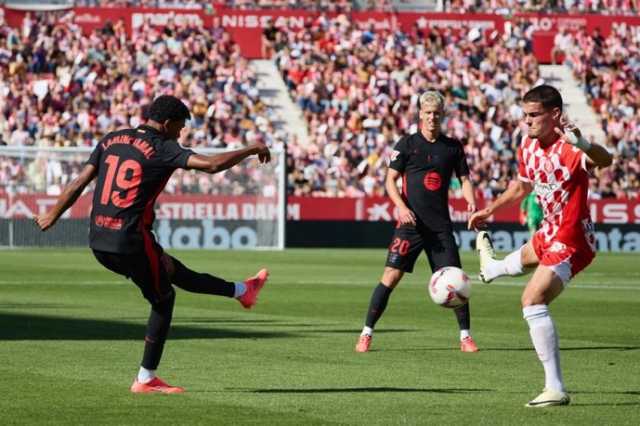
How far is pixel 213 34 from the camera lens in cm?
5222

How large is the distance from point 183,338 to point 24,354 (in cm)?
244

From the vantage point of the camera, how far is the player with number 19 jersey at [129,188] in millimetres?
11047

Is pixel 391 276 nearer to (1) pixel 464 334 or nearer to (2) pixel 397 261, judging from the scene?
(2) pixel 397 261

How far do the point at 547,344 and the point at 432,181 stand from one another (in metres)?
5.28

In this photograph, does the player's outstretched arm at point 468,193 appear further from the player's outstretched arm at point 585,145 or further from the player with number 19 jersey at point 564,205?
the player's outstretched arm at point 585,145

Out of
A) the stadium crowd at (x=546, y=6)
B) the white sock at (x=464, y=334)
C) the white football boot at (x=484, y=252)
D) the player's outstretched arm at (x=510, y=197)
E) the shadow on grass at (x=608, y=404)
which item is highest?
the stadium crowd at (x=546, y=6)

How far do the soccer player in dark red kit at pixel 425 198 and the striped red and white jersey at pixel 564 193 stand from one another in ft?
14.0

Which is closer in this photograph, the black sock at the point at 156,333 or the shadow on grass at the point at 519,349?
the black sock at the point at 156,333

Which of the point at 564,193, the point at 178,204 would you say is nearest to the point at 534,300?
the point at 564,193

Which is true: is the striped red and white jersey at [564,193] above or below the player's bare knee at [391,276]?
above

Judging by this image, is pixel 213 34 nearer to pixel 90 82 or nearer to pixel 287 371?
pixel 90 82

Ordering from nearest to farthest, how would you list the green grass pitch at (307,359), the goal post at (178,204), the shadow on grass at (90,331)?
the green grass pitch at (307,359) < the shadow on grass at (90,331) < the goal post at (178,204)

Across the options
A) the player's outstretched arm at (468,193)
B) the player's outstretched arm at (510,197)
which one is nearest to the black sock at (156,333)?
the player's outstretched arm at (510,197)

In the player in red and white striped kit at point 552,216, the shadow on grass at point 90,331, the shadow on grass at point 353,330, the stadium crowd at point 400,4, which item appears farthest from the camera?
the stadium crowd at point 400,4
